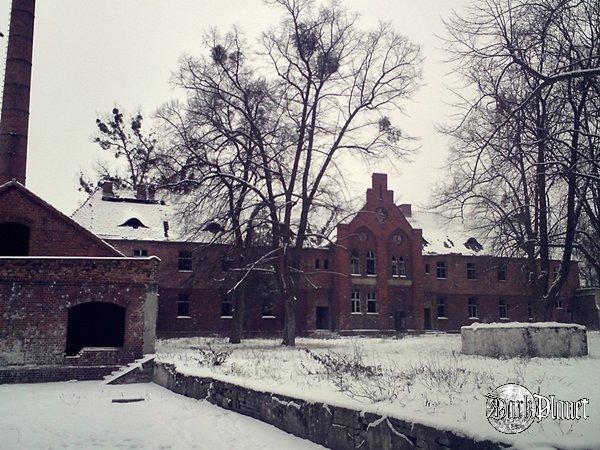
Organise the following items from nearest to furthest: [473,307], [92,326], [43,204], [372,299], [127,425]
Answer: [127,425], [43,204], [92,326], [372,299], [473,307]

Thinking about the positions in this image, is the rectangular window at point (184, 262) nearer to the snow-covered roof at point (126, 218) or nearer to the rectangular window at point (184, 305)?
the snow-covered roof at point (126, 218)

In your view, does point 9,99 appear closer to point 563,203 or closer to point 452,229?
point 563,203

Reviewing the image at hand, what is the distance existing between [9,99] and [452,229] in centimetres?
3388

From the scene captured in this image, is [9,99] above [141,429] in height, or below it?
above

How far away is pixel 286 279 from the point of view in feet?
80.0

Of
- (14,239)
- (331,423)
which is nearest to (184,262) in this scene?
(14,239)

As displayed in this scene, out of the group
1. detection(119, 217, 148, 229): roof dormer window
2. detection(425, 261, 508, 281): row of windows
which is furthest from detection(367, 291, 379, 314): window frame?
detection(119, 217, 148, 229): roof dormer window

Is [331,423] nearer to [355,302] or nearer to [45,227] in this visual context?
[45,227]

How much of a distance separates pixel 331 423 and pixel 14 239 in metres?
17.8

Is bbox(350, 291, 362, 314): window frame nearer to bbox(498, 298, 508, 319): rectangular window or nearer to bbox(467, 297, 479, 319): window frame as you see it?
bbox(467, 297, 479, 319): window frame

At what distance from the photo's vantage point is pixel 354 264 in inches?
1538

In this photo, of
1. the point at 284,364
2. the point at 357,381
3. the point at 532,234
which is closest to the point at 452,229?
the point at 532,234

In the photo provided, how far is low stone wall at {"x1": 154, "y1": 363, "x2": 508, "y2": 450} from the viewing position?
5945 millimetres

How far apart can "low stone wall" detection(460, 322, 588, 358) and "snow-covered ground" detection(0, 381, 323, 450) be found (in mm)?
10451
